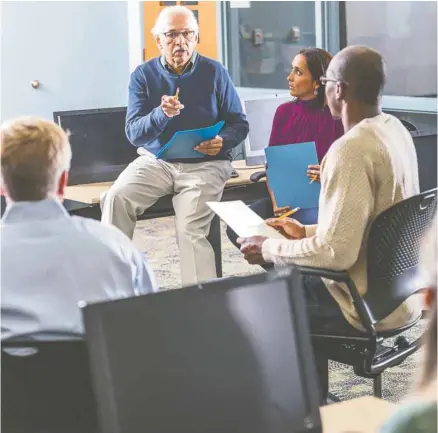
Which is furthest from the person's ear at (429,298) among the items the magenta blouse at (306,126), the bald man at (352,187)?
the magenta blouse at (306,126)

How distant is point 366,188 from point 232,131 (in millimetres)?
1616

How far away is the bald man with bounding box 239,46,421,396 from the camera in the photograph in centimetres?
226

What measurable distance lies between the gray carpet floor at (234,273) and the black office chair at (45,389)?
1.99 feet

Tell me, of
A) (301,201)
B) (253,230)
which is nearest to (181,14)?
(301,201)

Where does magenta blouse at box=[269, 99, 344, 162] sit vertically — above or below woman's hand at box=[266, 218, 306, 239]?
above

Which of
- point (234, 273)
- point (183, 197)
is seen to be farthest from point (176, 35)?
point (234, 273)

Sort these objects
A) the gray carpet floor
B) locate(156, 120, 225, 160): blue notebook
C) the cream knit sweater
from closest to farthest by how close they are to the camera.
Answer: the cream knit sweater < the gray carpet floor < locate(156, 120, 225, 160): blue notebook

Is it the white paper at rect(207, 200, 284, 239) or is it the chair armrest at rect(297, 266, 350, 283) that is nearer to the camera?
the chair armrest at rect(297, 266, 350, 283)

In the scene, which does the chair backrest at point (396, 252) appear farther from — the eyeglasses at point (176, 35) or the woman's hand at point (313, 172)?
the eyeglasses at point (176, 35)

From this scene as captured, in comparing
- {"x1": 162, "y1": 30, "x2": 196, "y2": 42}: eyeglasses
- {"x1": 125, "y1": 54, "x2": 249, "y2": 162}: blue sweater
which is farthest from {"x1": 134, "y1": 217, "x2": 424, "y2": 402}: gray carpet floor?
{"x1": 162, "y1": 30, "x2": 196, "y2": 42}: eyeglasses

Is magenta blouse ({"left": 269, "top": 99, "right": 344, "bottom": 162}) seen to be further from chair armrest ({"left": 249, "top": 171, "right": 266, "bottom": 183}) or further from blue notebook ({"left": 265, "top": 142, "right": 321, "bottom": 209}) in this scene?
blue notebook ({"left": 265, "top": 142, "right": 321, "bottom": 209})

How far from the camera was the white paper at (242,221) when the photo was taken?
105 inches

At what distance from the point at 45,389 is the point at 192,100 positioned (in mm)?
2576

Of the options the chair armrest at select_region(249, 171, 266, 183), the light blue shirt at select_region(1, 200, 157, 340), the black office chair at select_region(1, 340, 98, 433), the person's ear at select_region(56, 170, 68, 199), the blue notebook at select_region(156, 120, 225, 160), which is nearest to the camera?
the black office chair at select_region(1, 340, 98, 433)
